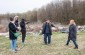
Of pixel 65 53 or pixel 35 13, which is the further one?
pixel 35 13

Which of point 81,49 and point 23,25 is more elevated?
point 23,25

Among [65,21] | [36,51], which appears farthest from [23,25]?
[65,21]

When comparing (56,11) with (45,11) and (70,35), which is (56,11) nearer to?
(45,11)

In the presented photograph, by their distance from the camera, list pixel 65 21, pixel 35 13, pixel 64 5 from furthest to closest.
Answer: pixel 35 13
pixel 64 5
pixel 65 21

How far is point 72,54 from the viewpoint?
1228 cm

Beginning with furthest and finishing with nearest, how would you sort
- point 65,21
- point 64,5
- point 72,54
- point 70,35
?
point 64,5 → point 65,21 → point 70,35 → point 72,54

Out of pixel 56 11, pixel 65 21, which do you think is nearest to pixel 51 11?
Result: pixel 56 11

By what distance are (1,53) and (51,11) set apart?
1293 inches

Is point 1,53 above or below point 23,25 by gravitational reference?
below

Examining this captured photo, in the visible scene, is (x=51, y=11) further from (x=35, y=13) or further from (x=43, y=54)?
(x=43, y=54)

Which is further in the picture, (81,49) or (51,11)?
(51,11)

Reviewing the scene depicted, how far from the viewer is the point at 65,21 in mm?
39688

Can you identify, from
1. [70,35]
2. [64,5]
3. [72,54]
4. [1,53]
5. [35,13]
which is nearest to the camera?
[72,54]

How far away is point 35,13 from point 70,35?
131 ft
